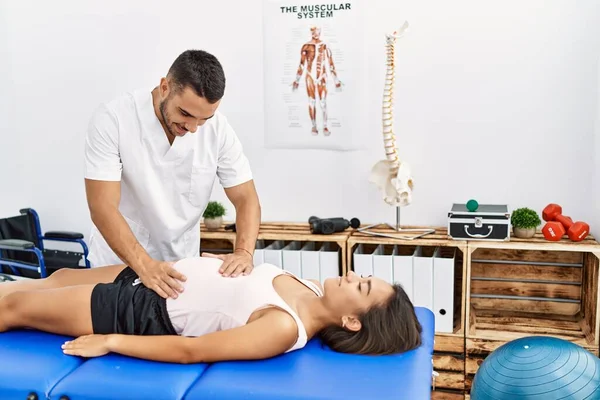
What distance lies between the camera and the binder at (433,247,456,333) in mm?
2838

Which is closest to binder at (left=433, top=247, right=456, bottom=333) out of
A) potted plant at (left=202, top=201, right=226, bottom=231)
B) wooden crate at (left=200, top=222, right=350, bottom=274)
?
wooden crate at (left=200, top=222, right=350, bottom=274)

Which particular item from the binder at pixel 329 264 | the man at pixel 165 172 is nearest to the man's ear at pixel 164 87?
the man at pixel 165 172

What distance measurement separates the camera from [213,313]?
1.83 meters

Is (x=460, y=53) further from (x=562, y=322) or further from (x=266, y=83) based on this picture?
(x=562, y=322)

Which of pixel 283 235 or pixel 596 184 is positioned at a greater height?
pixel 596 184

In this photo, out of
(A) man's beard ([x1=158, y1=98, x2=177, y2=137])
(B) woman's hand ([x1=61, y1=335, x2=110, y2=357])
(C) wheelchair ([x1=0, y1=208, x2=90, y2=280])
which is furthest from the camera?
(C) wheelchair ([x1=0, y1=208, x2=90, y2=280])

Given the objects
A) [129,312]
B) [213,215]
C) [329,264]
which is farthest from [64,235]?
[129,312]

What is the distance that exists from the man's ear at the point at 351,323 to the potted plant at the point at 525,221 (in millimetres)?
1359

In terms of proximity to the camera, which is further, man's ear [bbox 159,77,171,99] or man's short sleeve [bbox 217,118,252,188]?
man's short sleeve [bbox 217,118,252,188]

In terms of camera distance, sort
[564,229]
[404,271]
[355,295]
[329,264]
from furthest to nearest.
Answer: [329,264]
[404,271]
[564,229]
[355,295]

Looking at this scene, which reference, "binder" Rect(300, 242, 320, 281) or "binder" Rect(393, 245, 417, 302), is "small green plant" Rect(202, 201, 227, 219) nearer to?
"binder" Rect(300, 242, 320, 281)

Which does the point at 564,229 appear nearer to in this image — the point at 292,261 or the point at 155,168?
the point at 292,261

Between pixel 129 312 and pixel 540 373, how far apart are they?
1226 mm

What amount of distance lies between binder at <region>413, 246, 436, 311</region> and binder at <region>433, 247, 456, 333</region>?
0.02m
